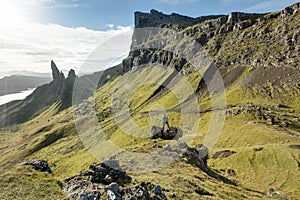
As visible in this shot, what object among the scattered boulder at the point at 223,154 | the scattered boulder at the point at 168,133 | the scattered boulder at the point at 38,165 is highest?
the scattered boulder at the point at 38,165

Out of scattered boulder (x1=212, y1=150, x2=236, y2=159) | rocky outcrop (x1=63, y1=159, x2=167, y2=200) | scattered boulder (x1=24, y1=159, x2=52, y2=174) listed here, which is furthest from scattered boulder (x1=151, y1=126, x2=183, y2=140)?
scattered boulder (x1=212, y1=150, x2=236, y2=159)

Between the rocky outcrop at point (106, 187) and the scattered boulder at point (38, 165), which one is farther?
the scattered boulder at point (38, 165)

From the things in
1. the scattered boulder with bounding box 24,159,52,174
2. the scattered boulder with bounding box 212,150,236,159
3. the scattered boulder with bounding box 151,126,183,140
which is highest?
the scattered boulder with bounding box 24,159,52,174

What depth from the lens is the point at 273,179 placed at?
82.4 m

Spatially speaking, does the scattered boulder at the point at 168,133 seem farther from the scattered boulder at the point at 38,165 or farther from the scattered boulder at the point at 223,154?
the scattered boulder at the point at 223,154

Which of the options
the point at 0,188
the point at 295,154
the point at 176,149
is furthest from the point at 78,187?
the point at 295,154

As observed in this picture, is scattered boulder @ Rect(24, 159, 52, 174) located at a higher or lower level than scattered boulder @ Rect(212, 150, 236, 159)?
higher

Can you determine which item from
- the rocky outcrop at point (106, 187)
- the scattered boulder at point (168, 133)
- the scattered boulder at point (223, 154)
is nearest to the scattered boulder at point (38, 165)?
the rocky outcrop at point (106, 187)

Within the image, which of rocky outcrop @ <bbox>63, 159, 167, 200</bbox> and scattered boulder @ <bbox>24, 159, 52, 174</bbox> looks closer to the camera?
rocky outcrop @ <bbox>63, 159, 167, 200</bbox>

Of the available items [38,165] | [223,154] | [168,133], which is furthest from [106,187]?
[223,154]

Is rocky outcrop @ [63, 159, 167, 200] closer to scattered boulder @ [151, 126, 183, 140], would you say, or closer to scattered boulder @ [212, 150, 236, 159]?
scattered boulder @ [151, 126, 183, 140]

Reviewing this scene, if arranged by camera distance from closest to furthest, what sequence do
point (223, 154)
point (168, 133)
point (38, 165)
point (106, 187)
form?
1. point (106, 187)
2. point (38, 165)
3. point (168, 133)
4. point (223, 154)

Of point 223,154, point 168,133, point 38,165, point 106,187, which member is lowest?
point 223,154

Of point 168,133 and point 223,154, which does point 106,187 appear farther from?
point 223,154
